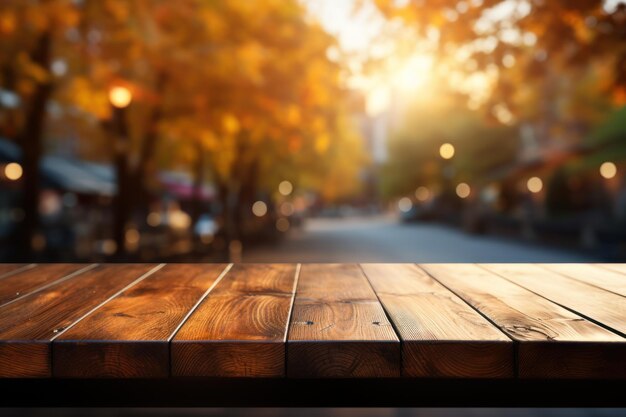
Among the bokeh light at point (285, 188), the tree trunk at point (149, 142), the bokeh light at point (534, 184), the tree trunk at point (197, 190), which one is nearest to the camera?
the tree trunk at point (149, 142)

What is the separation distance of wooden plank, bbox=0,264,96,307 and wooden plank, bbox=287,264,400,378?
3.67ft

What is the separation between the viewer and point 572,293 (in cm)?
240

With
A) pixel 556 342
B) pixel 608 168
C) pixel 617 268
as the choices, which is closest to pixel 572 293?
pixel 556 342

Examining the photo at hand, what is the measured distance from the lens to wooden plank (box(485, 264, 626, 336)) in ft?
6.36

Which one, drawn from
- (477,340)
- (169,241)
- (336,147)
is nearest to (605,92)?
(477,340)

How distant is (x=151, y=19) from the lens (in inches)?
411

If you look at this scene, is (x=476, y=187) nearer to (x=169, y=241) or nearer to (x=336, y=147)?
(x=336, y=147)

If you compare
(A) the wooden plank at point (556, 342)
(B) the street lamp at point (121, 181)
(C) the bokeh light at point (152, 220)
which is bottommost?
(C) the bokeh light at point (152, 220)

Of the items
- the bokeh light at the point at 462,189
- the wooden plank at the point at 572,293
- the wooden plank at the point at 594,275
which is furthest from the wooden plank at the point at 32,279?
the bokeh light at the point at 462,189

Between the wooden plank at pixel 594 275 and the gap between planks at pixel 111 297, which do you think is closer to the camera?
the gap between planks at pixel 111 297

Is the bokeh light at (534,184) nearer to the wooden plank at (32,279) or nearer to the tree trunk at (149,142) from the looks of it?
the tree trunk at (149,142)

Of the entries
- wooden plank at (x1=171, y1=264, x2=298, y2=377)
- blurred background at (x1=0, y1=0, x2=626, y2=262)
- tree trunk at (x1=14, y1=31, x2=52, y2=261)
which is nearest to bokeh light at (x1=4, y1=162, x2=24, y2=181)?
blurred background at (x1=0, y1=0, x2=626, y2=262)

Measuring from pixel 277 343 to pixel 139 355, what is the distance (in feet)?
1.19

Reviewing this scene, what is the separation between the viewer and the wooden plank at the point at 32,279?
240cm
